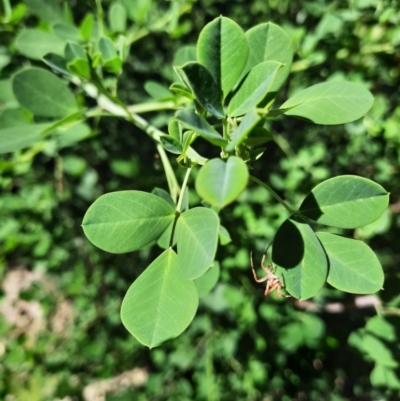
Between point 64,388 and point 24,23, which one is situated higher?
point 24,23

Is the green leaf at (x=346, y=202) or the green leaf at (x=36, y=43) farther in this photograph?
the green leaf at (x=36, y=43)

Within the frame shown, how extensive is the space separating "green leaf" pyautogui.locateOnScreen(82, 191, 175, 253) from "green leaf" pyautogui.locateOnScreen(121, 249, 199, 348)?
42mm

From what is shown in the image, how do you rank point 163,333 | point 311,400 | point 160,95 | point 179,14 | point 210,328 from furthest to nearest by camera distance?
point 311,400, point 210,328, point 179,14, point 160,95, point 163,333

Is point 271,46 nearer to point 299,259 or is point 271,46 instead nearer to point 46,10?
point 299,259

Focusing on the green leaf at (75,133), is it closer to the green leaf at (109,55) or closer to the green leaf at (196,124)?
the green leaf at (109,55)

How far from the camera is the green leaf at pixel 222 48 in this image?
1.60 feet

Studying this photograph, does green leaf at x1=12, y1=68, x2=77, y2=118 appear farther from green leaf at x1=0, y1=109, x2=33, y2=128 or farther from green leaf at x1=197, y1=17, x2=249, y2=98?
green leaf at x1=197, y1=17, x2=249, y2=98

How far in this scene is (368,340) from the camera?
0.95m

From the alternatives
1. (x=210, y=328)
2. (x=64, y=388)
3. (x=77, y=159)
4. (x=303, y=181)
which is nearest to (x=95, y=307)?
(x=64, y=388)

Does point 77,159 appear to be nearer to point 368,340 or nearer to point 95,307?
point 95,307

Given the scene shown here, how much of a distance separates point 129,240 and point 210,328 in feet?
2.94

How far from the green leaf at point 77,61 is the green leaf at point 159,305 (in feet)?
1.00

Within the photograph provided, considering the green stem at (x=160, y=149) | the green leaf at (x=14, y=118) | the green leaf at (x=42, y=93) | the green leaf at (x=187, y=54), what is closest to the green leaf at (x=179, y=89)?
the green stem at (x=160, y=149)

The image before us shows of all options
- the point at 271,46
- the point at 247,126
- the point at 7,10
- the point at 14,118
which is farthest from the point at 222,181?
the point at 7,10
